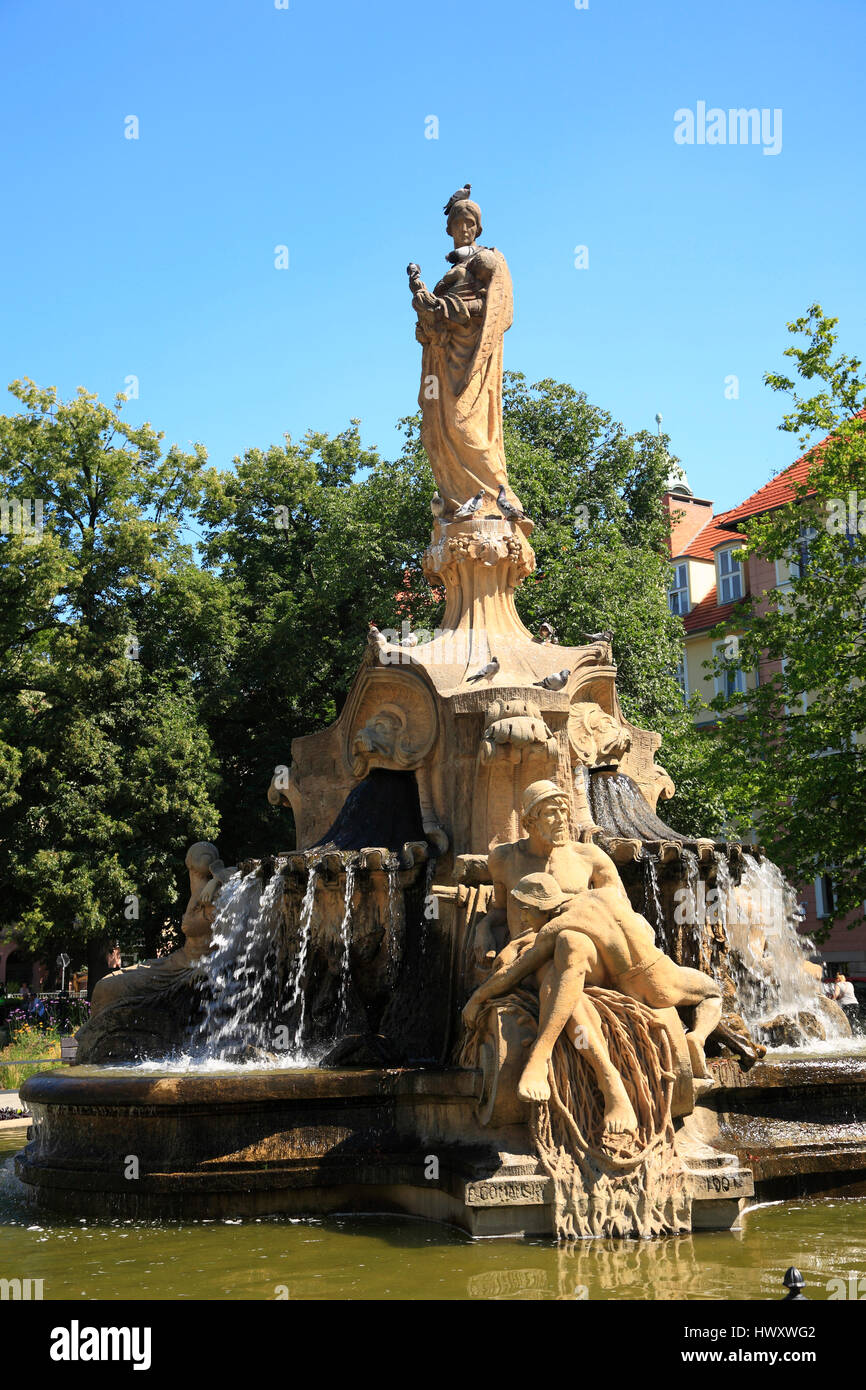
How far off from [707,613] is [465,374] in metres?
Result: 29.7

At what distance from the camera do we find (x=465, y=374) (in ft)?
40.8

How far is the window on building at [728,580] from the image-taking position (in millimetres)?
39750

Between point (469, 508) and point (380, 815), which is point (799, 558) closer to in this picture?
point (469, 508)

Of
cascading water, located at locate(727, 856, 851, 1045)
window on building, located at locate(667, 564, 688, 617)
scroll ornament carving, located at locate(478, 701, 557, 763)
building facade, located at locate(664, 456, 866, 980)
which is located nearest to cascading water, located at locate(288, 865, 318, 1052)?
scroll ornament carving, located at locate(478, 701, 557, 763)

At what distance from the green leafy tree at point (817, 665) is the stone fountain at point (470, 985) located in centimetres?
883

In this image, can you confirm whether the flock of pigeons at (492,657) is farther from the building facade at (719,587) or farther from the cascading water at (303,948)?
the building facade at (719,587)

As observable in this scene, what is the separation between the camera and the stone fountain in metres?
7.09

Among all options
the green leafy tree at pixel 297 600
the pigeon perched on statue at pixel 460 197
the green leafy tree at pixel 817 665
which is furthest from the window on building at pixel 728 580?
the pigeon perched on statue at pixel 460 197

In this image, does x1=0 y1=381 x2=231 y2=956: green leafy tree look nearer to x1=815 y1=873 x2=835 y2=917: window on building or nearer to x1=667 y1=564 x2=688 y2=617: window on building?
x1=815 y1=873 x2=835 y2=917: window on building

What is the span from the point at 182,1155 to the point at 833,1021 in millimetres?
5923

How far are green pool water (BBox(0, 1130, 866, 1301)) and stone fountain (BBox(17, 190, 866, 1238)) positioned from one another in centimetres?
29

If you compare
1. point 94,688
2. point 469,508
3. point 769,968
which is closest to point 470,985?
point 769,968

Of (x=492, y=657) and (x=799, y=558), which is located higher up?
(x=799, y=558)
